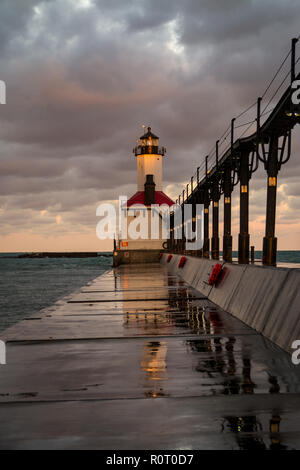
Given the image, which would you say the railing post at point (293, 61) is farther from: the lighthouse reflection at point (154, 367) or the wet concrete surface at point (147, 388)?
the lighthouse reflection at point (154, 367)

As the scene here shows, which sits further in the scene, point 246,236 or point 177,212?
point 177,212

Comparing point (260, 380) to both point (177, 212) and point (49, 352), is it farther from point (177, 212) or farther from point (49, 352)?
point (177, 212)

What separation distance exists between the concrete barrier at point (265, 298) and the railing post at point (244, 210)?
4.37 metres

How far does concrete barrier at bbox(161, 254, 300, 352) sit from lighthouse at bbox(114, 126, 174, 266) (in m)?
44.6

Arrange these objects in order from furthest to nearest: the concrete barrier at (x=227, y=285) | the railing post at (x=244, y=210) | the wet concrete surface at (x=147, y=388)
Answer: the railing post at (x=244, y=210) → the concrete barrier at (x=227, y=285) → the wet concrete surface at (x=147, y=388)

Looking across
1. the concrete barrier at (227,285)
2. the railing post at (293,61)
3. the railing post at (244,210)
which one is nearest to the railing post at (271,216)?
the railing post at (244,210)

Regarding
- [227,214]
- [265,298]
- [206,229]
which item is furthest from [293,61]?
[206,229]

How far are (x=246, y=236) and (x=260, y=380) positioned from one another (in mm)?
14059

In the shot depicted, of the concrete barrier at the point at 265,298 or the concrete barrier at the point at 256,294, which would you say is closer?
the concrete barrier at the point at 265,298

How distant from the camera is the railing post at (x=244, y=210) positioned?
19114 millimetres

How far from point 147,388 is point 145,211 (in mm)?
60680

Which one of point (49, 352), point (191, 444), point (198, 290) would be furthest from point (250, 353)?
point (198, 290)

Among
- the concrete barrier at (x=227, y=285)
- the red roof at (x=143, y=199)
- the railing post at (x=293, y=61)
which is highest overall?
the red roof at (x=143, y=199)
